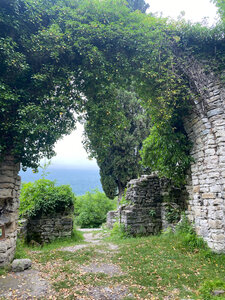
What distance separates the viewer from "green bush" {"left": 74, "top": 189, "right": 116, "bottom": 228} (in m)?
17.2

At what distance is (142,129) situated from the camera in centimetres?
1711

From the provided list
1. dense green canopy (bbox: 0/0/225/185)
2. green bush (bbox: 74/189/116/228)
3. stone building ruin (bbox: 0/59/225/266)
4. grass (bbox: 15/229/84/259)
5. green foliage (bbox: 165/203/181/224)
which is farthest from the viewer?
green bush (bbox: 74/189/116/228)

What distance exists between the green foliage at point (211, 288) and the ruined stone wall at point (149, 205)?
4.40 meters

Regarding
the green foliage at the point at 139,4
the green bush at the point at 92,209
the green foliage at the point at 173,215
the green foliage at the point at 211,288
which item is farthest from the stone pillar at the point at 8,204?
the green foliage at the point at 139,4

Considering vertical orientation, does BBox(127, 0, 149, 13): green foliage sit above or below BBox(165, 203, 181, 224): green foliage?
above

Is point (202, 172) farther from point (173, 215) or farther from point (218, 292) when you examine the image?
point (218, 292)

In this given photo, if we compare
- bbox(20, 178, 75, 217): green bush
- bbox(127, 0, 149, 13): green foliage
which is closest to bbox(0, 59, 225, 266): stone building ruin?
bbox(20, 178, 75, 217): green bush

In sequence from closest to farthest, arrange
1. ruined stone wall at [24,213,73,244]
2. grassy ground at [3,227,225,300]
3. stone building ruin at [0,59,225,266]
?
1. grassy ground at [3,227,225,300]
2. stone building ruin at [0,59,225,266]
3. ruined stone wall at [24,213,73,244]

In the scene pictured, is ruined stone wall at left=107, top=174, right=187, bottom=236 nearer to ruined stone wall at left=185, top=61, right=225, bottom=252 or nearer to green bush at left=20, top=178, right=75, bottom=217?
ruined stone wall at left=185, top=61, right=225, bottom=252

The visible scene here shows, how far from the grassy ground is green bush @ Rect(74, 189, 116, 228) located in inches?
431

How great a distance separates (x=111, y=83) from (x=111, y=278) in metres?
4.99

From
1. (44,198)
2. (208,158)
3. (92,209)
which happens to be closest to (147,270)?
(208,158)

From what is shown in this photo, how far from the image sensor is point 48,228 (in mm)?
8016

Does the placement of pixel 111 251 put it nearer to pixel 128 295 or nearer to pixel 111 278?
pixel 111 278
